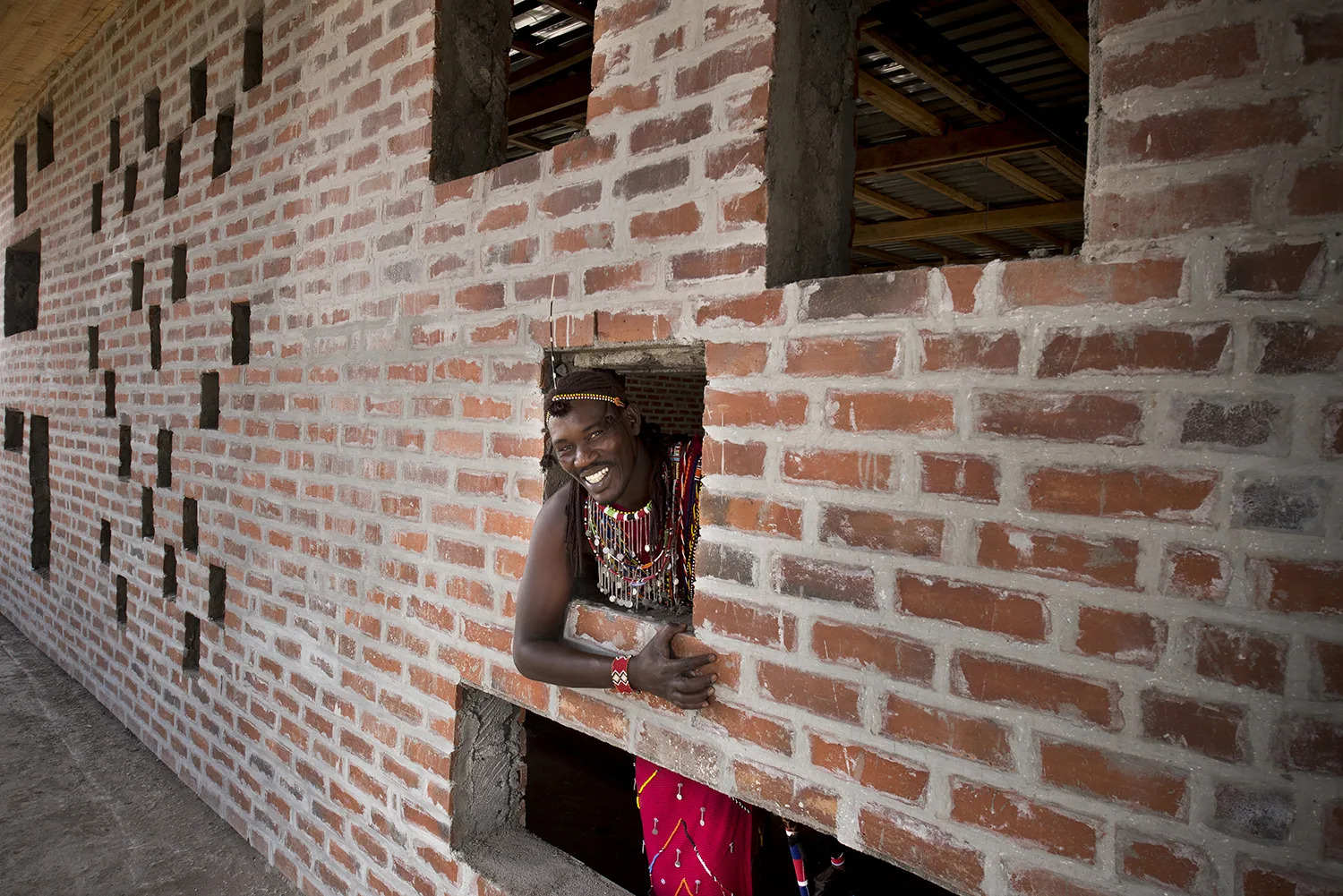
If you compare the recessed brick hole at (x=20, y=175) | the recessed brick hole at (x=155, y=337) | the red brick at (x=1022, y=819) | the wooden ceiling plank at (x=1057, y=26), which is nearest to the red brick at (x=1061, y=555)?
the red brick at (x=1022, y=819)

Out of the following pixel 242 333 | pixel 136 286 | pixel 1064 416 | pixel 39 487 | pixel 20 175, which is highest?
pixel 20 175

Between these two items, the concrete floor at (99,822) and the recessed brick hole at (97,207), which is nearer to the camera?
the concrete floor at (99,822)

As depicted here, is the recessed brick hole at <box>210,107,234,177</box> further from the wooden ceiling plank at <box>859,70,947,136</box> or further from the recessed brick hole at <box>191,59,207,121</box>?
the wooden ceiling plank at <box>859,70,947,136</box>

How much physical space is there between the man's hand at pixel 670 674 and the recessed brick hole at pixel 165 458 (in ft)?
10.6

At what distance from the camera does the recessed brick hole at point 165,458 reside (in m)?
3.91

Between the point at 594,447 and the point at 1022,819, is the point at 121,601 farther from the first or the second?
the point at 1022,819

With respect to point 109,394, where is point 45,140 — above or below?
above

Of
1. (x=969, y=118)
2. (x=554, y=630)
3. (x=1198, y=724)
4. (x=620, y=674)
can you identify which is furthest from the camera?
(x=969, y=118)

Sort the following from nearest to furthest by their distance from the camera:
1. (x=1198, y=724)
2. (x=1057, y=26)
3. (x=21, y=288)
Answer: (x=1198, y=724)
(x=1057, y=26)
(x=21, y=288)

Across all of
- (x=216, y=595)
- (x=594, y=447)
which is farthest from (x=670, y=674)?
(x=216, y=595)

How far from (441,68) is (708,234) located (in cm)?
127

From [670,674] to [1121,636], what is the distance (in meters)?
0.92

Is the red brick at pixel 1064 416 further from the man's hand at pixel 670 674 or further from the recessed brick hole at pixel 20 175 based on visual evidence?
the recessed brick hole at pixel 20 175

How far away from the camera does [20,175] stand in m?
6.00
